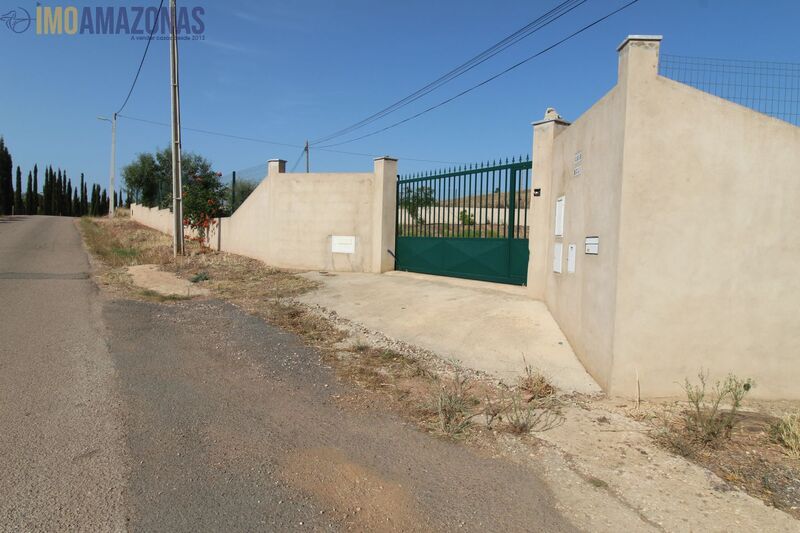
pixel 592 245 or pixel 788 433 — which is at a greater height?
pixel 592 245

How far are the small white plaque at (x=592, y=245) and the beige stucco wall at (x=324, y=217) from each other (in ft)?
22.4

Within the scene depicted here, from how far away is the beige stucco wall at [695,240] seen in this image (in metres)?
5.09

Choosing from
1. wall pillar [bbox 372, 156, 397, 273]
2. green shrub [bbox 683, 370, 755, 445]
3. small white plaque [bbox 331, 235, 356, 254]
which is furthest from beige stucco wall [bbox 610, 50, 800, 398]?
small white plaque [bbox 331, 235, 356, 254]

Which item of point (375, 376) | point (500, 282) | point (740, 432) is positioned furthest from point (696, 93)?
point (500, 282)

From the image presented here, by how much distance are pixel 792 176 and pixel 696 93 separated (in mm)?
1228

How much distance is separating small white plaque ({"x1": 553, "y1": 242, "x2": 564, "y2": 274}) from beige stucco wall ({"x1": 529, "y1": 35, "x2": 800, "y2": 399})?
1895mm

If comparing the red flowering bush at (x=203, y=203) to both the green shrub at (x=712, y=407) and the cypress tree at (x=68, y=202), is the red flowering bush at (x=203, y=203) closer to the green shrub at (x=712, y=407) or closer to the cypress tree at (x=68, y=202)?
the green shrub at (x=712, y=407)

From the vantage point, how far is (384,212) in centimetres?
1246

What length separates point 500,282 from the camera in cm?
963

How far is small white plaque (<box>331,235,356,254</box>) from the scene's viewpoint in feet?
43.0

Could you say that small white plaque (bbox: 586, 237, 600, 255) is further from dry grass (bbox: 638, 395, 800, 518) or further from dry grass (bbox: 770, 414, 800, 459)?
dry grass (bbox: 770, 414, 800, 459)

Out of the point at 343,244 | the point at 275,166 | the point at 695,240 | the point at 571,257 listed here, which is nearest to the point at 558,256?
the point at 571,257

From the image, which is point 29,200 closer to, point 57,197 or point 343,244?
point 57,197

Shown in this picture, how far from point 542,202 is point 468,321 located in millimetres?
2377
